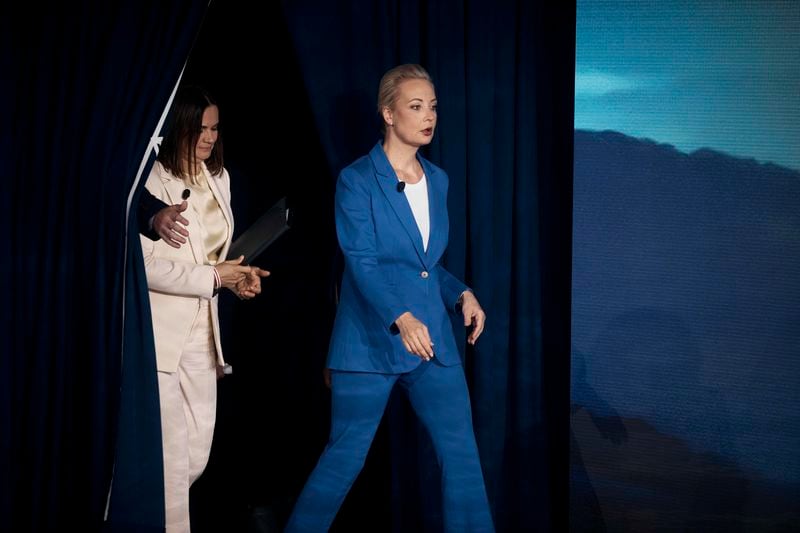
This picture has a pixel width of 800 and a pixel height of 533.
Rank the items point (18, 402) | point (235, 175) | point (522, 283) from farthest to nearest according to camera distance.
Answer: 1. point (235, 175)
2. point (522, 283)
3. point (18, 402)

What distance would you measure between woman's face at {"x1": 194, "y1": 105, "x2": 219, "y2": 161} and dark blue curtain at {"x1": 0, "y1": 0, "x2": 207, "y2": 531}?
0.19 m

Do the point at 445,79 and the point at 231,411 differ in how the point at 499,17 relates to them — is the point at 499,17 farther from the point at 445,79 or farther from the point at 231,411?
the point at 231,411

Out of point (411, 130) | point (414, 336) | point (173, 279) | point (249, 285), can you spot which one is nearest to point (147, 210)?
point (173, 279)

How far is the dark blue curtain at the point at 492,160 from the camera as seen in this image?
12.6ft

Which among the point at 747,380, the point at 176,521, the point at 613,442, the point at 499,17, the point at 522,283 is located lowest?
the point at 176,521

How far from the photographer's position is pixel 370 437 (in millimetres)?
3441

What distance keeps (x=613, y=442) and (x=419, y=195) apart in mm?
1118

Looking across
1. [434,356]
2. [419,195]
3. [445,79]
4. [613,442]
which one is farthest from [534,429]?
[445,79]

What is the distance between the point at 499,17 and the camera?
3.87m

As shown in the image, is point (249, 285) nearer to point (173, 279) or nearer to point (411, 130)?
point (173, 279)

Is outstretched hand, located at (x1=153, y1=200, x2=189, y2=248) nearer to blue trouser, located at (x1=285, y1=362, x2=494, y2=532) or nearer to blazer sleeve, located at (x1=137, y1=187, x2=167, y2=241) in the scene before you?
blazer sleeve, located at (x1=137, y1=187, x2=167, y2=241)

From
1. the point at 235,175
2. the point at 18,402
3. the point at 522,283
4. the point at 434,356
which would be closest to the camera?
the point at 434,356

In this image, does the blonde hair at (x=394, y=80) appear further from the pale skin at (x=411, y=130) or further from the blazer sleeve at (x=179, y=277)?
the blazer sleeve at (x=179, y=277)

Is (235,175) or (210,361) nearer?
(210,361)
